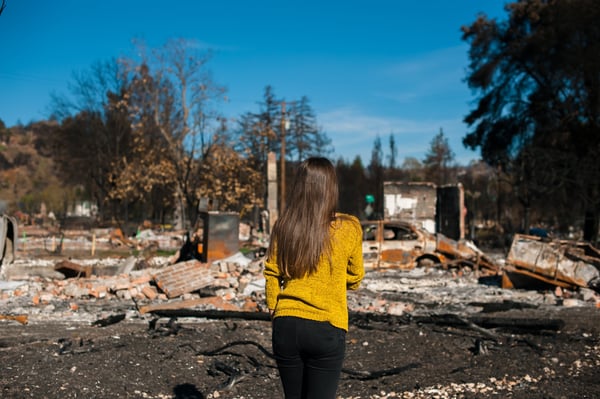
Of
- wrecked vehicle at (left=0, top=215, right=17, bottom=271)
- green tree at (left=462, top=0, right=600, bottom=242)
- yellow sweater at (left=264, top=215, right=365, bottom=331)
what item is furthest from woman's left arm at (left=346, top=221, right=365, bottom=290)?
green tree at (left=462, top=0, right=600, bottom=242)

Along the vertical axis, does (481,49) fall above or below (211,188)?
above

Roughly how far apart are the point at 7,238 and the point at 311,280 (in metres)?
9.17

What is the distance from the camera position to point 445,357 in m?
7.09

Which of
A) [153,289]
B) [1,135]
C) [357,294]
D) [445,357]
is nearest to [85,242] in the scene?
[153,289]

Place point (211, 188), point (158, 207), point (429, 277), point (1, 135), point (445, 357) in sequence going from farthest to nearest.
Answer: point (1, 135) → point (158, 207) → point (211, 188) → point (429, 277) → point (445, 357)

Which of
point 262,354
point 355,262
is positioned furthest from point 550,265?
point 355,262

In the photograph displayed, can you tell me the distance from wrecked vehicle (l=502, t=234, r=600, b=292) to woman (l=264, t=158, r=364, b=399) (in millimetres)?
11099

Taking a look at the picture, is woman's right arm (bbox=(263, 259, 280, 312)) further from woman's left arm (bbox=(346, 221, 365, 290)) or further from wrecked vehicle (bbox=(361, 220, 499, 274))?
wrecked vehicle (bbox=(361, 220, 499, 274))

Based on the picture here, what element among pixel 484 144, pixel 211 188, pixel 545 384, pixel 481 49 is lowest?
pixel 545 384

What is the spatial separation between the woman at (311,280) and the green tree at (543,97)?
2533cm

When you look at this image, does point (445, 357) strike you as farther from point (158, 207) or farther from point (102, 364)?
point (158, 207)

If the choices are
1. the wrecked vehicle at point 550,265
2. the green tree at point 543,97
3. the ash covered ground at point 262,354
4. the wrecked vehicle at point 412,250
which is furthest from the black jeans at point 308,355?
the green tree at point 543,97

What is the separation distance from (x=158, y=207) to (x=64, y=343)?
47.1 metres

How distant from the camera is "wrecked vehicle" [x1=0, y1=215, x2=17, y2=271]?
1038 cm
